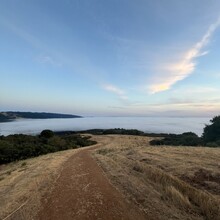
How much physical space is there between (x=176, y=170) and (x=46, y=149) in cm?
1939

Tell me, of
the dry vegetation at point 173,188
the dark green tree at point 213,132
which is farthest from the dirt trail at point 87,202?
the dark green tree at point 213,132

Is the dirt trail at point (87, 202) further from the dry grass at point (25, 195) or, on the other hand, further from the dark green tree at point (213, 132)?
the dark green tree at point (213, 132)

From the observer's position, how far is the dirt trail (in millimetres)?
7370

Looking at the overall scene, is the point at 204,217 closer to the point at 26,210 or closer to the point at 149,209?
the point at 149,209

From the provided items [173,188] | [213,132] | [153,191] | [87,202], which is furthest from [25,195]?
[213,132]

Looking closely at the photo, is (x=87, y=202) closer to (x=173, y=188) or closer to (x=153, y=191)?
(x=153, y=191)

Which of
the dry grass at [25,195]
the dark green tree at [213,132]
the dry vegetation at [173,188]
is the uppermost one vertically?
the dark green tree at [213,132]

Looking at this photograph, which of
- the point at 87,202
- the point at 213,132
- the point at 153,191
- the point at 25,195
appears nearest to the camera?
the point at 87,202

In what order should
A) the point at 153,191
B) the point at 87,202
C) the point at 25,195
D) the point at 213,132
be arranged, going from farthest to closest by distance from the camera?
the point at 213,132 < the point at 153,191 < the point at 25,195 < the point at 87,202

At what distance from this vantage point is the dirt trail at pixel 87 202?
24.2 ft

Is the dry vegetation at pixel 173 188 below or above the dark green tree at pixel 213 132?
below

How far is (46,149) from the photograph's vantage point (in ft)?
97.1

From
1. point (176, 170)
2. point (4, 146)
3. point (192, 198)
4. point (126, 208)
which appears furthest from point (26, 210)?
point (4, 146)

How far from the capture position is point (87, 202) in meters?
8.42
